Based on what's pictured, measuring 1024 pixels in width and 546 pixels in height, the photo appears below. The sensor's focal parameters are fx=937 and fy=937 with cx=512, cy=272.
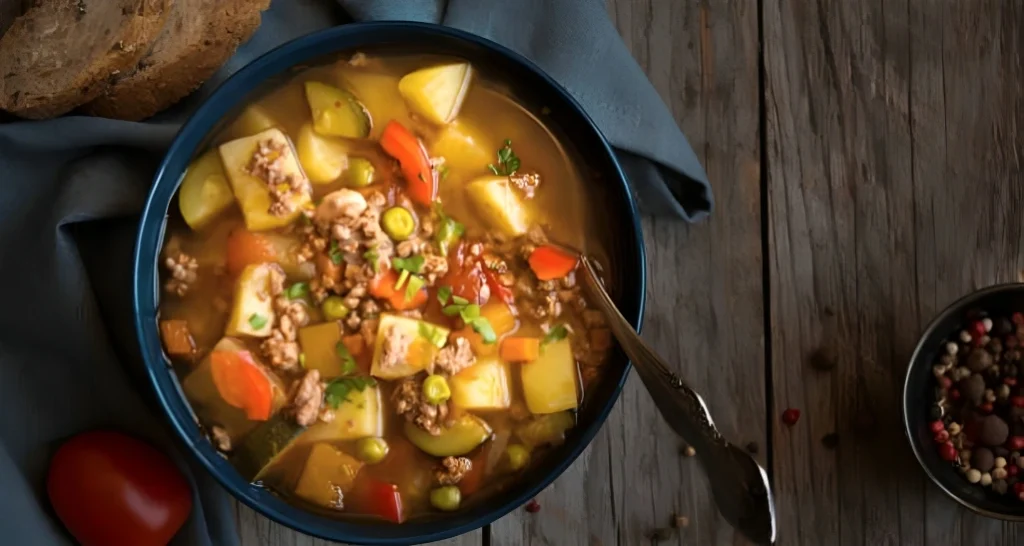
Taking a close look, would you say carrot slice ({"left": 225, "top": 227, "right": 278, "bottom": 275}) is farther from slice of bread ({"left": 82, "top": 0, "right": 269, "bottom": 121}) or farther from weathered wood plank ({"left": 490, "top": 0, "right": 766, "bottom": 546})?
weathered wood plank ({"left": 490, "top": 0, "right": 766, "bottom": 546})

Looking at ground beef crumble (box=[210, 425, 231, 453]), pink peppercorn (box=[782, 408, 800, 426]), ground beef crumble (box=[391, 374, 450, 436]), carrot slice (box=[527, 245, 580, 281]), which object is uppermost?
carrot slice (box=[527, 245, 580, 281])

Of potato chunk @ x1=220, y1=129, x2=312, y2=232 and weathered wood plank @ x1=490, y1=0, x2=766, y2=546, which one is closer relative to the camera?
potato chunk @ x1=220, y1=129, x2=312, y2=232

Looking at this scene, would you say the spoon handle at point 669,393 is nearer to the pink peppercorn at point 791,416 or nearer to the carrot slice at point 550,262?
the carrot slice at point 550,262

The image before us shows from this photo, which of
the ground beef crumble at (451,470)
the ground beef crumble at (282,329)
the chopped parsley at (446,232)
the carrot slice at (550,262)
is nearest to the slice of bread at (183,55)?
the ground beef crumble at (282,329)

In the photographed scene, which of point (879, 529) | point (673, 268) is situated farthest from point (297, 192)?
point (879, 529)

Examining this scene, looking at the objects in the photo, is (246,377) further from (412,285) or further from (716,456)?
(716,456)

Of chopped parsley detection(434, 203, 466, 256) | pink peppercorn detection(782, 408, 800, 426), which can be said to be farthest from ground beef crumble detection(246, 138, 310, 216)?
pink peppercorn detection(782, 408, 800, 426)
